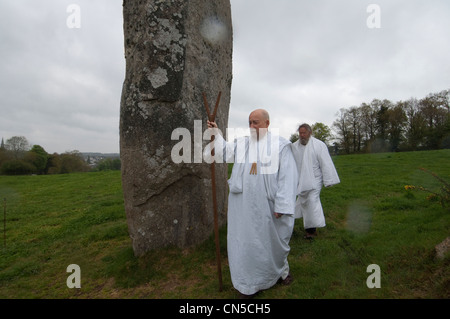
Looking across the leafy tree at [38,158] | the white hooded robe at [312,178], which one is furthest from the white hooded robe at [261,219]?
the leafy tree at [38,158]

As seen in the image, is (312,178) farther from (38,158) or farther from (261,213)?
(38,158)

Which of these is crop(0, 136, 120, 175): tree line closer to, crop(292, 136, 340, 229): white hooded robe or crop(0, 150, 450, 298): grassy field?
crop(0, 150, 450, 298): grassy field

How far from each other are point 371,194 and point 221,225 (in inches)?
234

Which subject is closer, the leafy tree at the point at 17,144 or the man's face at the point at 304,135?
the man's face at the point at 304,135

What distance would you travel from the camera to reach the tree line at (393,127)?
31328 millimetres

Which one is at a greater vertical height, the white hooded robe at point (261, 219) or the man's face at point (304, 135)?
the man's face at point (304, 135)

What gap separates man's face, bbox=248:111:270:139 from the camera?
11.5ft

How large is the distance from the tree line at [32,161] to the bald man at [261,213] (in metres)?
28.9

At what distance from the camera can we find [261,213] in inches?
128

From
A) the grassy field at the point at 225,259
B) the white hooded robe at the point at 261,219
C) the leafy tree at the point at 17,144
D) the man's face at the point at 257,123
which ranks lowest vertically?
the grassy field at the point at 225,259

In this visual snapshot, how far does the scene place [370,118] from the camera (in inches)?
1597

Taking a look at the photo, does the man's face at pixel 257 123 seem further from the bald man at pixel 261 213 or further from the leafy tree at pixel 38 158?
the leafy tree at pixel 38 158

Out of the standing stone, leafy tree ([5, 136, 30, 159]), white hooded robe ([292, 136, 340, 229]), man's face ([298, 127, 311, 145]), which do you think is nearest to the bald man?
the standing stone
